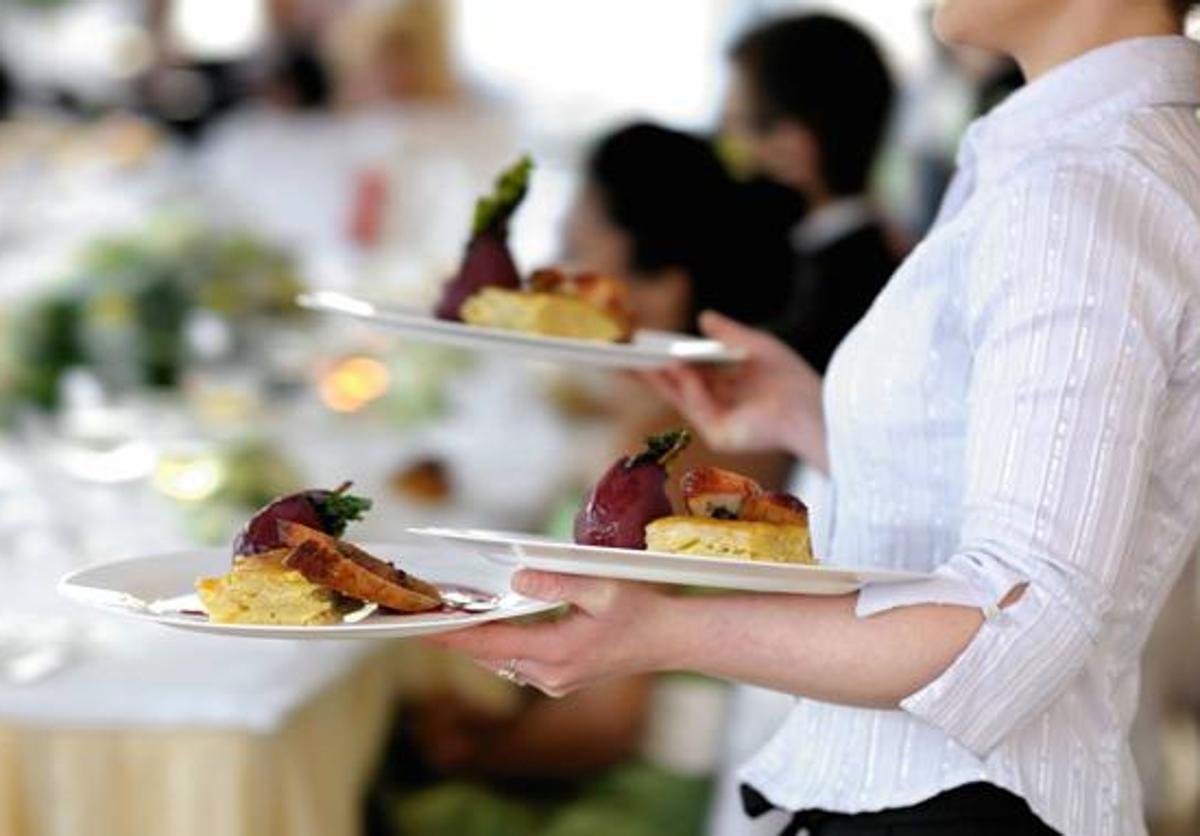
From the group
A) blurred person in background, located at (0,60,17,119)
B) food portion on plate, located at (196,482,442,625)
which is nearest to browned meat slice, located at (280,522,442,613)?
food portion on plate, located at (196,482,442,625)

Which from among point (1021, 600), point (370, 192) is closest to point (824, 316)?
point (1021, 600)

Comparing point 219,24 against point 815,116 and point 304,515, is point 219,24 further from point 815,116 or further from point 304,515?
point 304,515

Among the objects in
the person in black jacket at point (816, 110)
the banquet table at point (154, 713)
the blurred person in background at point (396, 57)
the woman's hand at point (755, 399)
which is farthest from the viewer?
the blurred person in background at point (396, 57)

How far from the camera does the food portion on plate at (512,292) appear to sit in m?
1.86

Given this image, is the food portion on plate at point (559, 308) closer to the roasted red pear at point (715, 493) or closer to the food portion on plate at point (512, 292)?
the food portion on plate at point (512, 292)

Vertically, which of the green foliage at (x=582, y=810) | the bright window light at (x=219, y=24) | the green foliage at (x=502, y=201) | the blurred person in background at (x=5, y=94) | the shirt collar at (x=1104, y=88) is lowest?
the green foliage at (x=582, y=810)

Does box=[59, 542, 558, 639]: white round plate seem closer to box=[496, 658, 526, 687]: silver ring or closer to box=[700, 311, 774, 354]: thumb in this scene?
box=[496, 658, 526, 687]: silver ring

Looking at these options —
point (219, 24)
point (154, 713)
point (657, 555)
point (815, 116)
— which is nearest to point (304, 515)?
point (657, 555)

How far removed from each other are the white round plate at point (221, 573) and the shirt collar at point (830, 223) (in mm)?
1674

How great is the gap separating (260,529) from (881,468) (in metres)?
0.40

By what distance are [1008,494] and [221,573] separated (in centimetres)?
47

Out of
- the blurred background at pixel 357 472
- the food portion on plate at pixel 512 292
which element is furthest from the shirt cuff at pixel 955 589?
the food portion on plate at pixel 512 292

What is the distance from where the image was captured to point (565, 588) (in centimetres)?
116

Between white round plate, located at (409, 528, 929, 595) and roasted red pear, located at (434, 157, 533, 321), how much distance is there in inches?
29.6
